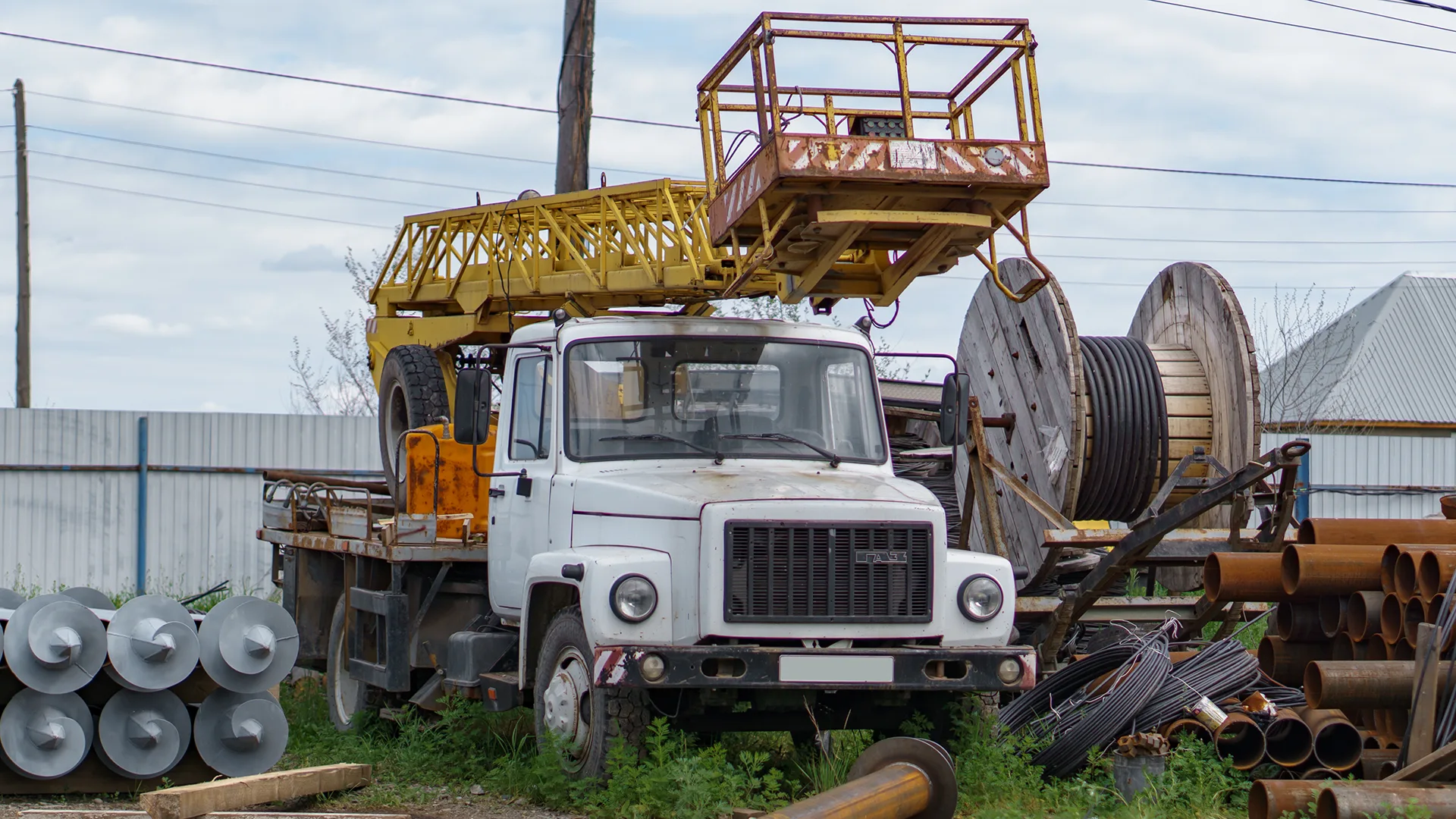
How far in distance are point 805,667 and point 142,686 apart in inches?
136

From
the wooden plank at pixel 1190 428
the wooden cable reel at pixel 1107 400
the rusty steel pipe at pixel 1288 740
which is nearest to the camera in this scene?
the rusty steel pipe at pixel 1288 740

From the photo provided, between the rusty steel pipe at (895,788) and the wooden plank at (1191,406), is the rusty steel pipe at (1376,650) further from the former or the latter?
the wooden plank at (1191,406)

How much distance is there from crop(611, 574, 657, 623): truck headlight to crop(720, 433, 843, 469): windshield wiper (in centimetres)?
120

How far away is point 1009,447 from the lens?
13250 millimetres

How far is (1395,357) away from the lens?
40.1m

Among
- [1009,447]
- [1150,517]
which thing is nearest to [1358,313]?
[1009,447]

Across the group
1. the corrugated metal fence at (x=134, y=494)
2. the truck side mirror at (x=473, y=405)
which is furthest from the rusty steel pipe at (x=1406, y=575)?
the corrugated metal fence at (x=134, y=494)

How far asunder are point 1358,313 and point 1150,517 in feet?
116

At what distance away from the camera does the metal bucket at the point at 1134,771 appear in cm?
781

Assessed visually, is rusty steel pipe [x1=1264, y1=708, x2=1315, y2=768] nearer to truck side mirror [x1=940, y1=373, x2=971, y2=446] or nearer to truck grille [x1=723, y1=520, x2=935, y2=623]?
truck grille [x1=723, y1=520, x2=935, y2=623]

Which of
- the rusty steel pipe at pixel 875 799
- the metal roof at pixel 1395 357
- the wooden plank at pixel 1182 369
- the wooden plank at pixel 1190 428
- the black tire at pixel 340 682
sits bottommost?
the black tire at pixel 340 682

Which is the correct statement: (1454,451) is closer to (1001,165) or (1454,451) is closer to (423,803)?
(1001,165)

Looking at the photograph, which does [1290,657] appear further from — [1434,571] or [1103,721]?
[1434,571]

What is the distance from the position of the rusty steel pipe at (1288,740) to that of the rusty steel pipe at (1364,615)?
1.82 ft
